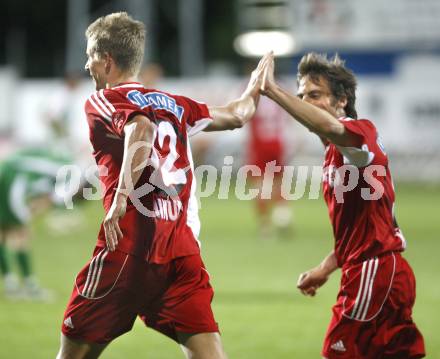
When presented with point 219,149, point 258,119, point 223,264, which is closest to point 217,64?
point 219,149

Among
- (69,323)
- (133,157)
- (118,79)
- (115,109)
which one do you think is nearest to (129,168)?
(133,157)

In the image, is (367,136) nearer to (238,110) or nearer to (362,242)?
(362,242)

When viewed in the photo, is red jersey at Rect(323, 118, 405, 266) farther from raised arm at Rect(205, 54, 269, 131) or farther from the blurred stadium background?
the blurred stadium background

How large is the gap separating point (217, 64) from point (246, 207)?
1069 inches

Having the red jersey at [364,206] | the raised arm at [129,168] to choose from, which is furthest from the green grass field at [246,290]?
the raised arm at [129,168]

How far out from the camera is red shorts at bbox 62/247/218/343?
438cm

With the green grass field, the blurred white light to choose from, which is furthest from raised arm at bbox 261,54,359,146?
the blurred white light

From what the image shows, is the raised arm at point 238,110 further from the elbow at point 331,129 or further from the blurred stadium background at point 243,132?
the blurred stadium background at point 243,132

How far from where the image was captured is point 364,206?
464cm

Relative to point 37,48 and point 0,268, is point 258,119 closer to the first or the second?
point 0,268

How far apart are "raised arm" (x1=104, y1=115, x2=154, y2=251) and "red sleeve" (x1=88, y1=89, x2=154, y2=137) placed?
71 mm

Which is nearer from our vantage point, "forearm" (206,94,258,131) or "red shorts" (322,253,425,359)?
"red shorts" (322,253,425,359)

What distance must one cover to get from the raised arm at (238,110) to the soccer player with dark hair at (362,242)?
0.12 meters

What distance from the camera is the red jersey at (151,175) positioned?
4375 mm
